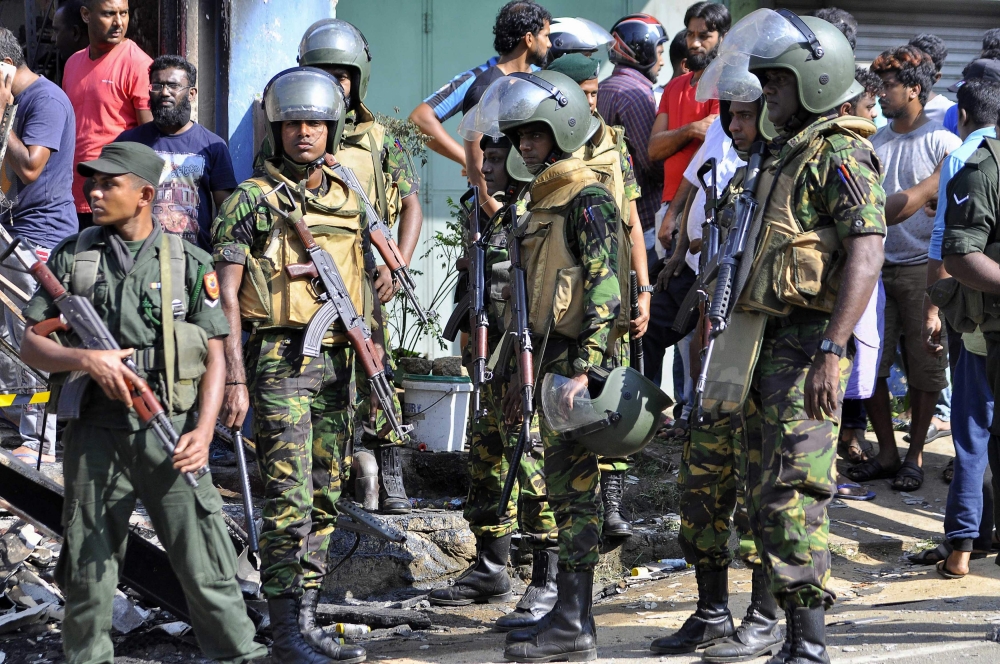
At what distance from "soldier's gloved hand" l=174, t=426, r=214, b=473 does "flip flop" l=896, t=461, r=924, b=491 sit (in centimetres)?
431

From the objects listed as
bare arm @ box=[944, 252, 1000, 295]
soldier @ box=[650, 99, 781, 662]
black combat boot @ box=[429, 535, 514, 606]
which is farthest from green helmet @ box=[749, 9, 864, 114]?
black combat boot @ box=[429, 535, 514, 606]

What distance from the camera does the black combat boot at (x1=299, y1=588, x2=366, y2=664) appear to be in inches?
185

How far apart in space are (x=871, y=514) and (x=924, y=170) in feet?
6.24

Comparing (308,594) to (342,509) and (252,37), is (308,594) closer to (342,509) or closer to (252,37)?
(342,509)

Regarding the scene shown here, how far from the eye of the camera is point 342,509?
17.7ft

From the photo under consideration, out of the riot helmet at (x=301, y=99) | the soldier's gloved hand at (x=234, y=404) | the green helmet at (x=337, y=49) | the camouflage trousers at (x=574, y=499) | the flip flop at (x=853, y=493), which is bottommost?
the flip flop at (x=853, y=493)

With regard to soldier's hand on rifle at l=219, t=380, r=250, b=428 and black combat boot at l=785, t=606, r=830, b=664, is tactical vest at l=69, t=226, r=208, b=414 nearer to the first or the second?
soldier's hand on rifle at l=219, t=380, r=250, b=428

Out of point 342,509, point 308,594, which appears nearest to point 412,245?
point 342,509

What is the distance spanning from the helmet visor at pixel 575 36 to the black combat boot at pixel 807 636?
3650 mm

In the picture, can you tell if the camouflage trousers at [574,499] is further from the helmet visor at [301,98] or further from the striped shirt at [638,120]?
the striped shirt at [638,120]

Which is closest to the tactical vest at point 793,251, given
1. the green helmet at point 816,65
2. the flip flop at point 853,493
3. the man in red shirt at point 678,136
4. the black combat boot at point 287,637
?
the green helmet at point 816,65

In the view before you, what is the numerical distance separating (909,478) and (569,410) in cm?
320

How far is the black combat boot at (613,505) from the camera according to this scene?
5945mm

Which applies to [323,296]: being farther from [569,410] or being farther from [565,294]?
[569,410]
